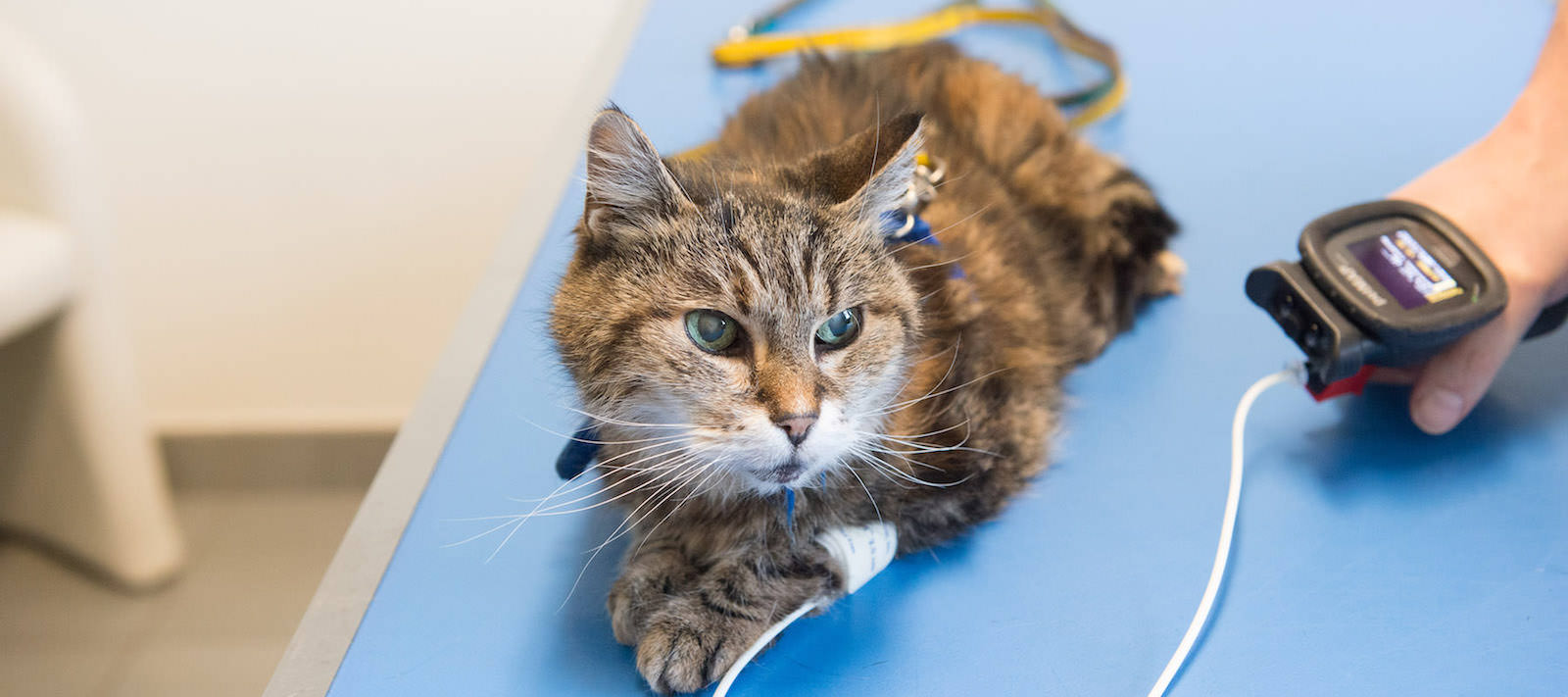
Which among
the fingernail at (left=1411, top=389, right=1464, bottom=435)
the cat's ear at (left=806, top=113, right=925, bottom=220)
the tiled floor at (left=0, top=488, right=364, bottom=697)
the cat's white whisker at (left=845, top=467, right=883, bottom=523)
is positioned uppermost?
the fingernail at (left=1411, top=389, right=1464, bottom=435)

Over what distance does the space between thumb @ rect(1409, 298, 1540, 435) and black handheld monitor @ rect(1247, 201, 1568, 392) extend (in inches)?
1.6

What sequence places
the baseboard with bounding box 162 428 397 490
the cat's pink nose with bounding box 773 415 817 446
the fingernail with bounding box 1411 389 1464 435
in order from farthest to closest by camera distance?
the baseboard with bounding box 162 428 397 490 → the fingernail with bounding box 1411 389 1464 435 → the cat's pink nose with bounding box 773 415 817 446

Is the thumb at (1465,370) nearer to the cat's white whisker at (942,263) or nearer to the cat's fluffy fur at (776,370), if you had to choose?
the cat's fluffy fur at (776,370)

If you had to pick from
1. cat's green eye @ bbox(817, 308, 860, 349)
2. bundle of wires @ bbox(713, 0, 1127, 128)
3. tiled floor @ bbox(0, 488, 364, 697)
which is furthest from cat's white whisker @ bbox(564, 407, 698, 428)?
tiled floor @ bbox(0, 488, 364, 697)

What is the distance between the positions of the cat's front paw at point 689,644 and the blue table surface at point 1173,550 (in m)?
0.03

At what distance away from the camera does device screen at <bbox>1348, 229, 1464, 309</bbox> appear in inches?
39.6

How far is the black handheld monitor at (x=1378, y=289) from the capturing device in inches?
38.9

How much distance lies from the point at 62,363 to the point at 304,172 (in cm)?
77

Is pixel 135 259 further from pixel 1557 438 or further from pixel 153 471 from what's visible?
pixel 1557 438

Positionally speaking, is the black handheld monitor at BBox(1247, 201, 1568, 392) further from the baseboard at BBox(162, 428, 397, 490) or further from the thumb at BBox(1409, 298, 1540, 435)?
the baseboard at BBox(162, 428, 397, 490)

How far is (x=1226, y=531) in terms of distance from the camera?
3.19ft

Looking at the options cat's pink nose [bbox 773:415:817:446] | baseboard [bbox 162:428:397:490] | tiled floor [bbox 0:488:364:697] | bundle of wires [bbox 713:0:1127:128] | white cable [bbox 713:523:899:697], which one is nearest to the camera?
cat's pink nose [bbox 773:415:817:446]

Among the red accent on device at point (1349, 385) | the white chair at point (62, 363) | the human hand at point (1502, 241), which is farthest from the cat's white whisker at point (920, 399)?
the white chair at point (62, 363)

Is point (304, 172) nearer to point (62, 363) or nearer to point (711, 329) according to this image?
point (62, 363)
